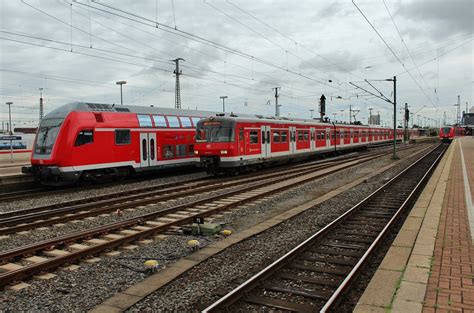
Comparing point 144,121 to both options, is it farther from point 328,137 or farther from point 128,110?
→ point 328,137

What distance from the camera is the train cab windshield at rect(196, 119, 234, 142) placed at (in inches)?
717

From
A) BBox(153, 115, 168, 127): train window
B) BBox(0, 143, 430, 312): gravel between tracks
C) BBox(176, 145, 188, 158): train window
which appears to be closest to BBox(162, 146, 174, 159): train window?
BBox(176, 145, 188, 158): train window

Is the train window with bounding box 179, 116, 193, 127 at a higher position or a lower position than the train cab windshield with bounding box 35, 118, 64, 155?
higher

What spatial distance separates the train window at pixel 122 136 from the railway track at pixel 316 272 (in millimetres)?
10347

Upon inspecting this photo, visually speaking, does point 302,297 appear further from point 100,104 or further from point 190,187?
point 100,104

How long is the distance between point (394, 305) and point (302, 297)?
1105 mm

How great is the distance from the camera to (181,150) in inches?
792

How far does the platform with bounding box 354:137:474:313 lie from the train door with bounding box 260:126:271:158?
11733 mm

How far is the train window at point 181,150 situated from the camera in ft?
65.2

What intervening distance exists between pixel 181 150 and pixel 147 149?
2543 mm

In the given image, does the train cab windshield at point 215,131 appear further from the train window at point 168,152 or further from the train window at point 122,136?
the train window at point 122,136

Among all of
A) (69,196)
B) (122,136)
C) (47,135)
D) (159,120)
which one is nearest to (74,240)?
(69,196)

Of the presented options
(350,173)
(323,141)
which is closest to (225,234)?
(350,173)

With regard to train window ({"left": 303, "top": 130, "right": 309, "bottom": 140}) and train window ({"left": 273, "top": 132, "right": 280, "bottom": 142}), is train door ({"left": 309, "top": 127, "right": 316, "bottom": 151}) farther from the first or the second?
train window ({"left": 273, "top": 132, "right": 280, "bottom": 142})
